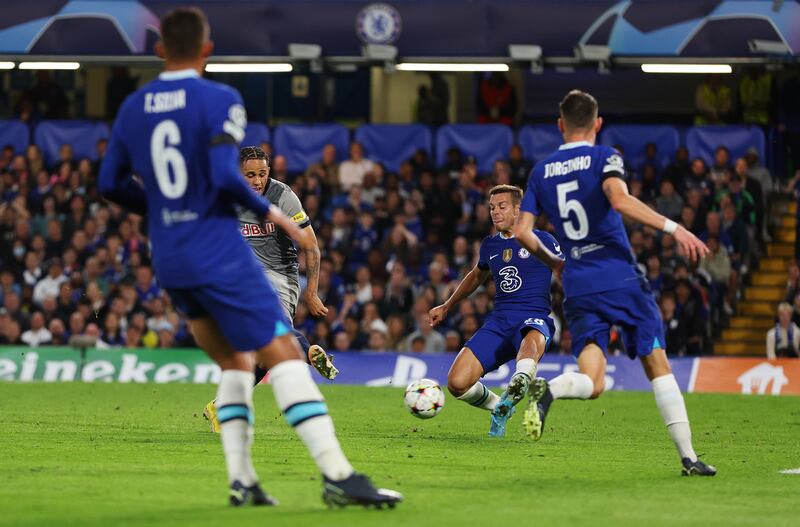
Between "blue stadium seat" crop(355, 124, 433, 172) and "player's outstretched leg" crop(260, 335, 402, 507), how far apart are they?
19486mm

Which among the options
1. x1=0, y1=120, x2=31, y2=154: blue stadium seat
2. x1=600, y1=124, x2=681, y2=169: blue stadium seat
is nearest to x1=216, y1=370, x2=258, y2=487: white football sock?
x1=600, y1=124, x2=681, y2=169: blue stadium seat

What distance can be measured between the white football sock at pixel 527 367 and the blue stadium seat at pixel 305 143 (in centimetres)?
1442

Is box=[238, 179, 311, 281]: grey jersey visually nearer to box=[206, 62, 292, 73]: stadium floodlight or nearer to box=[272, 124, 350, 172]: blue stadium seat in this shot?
box=[206, 62, 292, 73]: stadium floodlight

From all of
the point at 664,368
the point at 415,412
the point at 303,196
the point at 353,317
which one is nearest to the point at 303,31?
the point at 303,196

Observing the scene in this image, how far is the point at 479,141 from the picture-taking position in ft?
87.7

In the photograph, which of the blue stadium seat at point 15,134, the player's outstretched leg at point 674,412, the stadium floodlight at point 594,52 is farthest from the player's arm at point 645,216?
the blue stadium seat at point 15,134

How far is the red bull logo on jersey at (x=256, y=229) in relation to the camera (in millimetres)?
A: 12852

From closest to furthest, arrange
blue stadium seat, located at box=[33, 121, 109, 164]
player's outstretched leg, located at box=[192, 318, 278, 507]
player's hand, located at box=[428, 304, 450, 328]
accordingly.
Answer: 1. player's outstretched leg, located at box=[192, 318, 278, 507]
2. player's hand, located at box=[428, 304, 450, 328]
3. blue stadium seat, located at box=[33, 121, 109, 164]

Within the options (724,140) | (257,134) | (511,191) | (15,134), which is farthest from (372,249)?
(511,191)

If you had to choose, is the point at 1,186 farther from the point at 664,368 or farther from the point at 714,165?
the point at 664,368

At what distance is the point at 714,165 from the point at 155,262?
19.2 meters

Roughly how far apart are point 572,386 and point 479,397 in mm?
4187

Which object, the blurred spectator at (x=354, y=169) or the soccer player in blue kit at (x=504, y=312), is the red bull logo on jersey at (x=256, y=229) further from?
the blurred spectator at (x=354, y=169)

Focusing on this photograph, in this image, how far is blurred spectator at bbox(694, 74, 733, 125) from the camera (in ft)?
89.4
